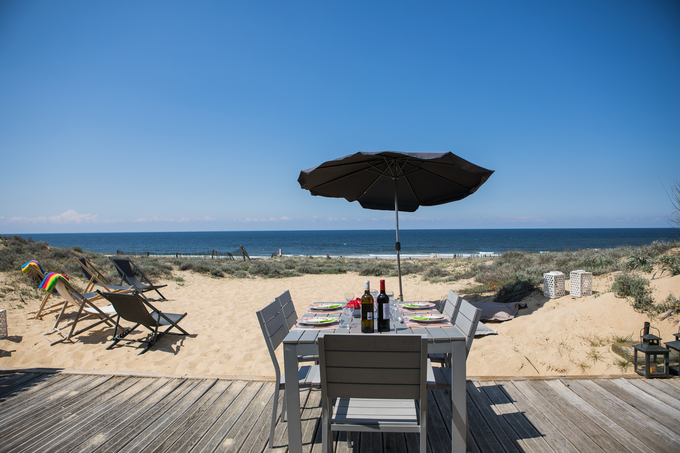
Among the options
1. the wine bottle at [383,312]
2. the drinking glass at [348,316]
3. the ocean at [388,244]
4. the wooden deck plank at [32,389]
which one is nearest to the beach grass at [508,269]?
the drinking glass at [348,316]

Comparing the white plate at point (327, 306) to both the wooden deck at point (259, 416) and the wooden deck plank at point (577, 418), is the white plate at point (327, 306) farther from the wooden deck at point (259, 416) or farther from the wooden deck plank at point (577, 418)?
the wooden deck plank at point (577, 418)

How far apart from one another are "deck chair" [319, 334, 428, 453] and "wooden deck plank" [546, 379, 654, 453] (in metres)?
1.43

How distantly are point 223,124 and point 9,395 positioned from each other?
41.2 feet

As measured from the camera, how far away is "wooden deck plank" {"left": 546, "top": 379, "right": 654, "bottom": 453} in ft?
5.83

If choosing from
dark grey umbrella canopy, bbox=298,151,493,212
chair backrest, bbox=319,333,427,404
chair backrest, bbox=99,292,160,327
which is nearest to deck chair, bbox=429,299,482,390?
chair backrest, bbox=319,333,427,404

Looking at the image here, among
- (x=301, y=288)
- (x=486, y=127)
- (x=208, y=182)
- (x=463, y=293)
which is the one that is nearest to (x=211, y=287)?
(x=301, y=288)

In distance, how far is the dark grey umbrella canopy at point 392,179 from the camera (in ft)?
11.0

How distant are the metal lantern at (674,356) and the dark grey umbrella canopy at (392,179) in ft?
7.24

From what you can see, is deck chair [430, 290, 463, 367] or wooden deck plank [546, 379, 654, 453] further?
deck chair [430, 290, 463, 367]

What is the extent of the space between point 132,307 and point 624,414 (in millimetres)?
4855

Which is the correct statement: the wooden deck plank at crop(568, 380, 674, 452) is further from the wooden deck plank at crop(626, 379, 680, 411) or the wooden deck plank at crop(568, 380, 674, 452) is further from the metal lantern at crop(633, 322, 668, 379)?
the metal lantern at crop(633, 322, 668, 379)

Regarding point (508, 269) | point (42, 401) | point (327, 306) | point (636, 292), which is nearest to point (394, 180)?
point (327, 306)

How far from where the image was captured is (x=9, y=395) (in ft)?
8.22

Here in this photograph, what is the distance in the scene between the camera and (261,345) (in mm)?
3914
